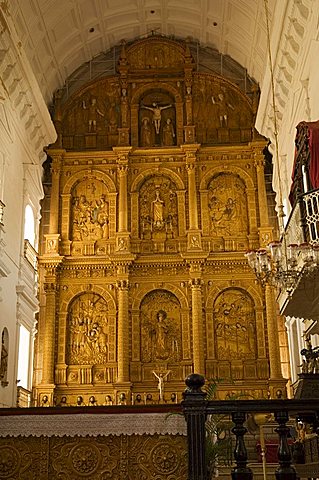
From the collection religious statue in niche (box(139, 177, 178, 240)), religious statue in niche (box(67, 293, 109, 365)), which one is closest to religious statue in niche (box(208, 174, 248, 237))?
religious statue in niche (box(139, 177, 178, 240))

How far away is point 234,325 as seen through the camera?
19.9 meters

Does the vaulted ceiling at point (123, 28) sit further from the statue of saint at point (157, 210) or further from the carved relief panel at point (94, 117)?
the statue of saint at point (157, 210)

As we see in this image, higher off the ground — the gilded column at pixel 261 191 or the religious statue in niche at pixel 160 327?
the gilded column at pixel 261 191

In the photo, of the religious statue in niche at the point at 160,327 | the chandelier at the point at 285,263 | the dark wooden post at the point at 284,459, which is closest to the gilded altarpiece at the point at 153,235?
the religious statue in niche at the point at 160,327

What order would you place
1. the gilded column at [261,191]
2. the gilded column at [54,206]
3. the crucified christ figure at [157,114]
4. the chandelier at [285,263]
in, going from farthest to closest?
the crucified christ figure at [157,114], the gilded column at [261,191], the gilded column at [54,206], the chandelier at [285,263]

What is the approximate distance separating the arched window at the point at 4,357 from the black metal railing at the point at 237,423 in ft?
40.7

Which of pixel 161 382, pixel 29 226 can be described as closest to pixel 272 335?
pixel 161 382

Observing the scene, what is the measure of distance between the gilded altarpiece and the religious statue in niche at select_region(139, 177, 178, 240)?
1.4 inches

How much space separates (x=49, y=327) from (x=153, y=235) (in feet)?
14.4

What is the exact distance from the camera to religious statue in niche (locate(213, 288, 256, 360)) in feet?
64.4

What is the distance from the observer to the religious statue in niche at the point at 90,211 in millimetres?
21109

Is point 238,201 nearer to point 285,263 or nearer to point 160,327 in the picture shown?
point 160,327

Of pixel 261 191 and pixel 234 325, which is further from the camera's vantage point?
pixel 261 191

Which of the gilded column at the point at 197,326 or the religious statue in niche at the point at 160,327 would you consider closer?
the gilded column at the point at 197,326
